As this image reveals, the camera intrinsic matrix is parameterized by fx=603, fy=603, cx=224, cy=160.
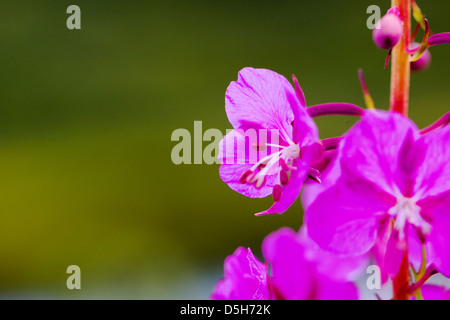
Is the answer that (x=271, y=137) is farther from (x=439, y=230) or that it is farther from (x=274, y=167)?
(x=439, y=230)

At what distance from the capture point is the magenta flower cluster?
438 millimetres

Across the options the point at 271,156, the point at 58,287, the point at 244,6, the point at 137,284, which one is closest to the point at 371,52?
the point at 244,6

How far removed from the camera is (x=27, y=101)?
156 inches

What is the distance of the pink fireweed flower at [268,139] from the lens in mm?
530

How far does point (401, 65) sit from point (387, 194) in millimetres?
150

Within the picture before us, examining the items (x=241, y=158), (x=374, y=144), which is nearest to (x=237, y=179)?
(x=241, y=158)

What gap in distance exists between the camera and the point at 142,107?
411cm

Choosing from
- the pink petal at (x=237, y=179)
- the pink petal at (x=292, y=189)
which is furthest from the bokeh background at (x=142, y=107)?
the pink petal at (x=292, y=189)

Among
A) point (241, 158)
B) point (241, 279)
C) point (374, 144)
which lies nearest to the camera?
point (374, 144)

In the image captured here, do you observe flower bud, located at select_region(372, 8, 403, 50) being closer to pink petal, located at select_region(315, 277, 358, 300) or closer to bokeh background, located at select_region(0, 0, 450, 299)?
pink petal, located at select_region(315, 277, 358, 300)

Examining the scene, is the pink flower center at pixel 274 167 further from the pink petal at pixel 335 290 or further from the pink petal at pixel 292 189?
the pink petal at pixel 335 290

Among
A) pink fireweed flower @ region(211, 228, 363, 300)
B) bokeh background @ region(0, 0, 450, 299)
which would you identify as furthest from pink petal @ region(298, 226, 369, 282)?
bokeh background @ region(0, 0, 450, 299)
